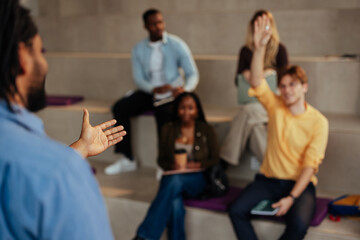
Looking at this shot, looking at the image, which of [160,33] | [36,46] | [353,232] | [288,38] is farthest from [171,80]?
[36,46]

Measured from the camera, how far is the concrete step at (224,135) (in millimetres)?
2984

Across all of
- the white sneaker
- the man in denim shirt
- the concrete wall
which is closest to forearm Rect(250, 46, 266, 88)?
the man in denim shirt

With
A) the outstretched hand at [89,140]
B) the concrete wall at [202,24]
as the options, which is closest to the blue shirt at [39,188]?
the outstretched hand at [89,140]

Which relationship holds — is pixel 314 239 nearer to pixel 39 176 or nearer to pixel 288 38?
pixel 288 38

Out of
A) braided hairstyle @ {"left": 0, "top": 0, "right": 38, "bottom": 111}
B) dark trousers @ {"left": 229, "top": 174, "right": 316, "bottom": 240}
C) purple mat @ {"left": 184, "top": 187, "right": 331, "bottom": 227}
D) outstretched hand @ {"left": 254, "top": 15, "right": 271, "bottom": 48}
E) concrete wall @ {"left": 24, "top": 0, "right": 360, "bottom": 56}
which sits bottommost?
purple mat @ {"left": 184, "top": 187, "right": 331, "bottom": 227}

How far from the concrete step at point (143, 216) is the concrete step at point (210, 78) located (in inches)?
28.1

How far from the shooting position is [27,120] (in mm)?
622

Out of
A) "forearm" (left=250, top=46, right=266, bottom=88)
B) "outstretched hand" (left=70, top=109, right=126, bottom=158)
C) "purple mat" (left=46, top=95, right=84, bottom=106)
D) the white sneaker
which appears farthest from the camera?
"purple mat" (left=46, top=95, right=84, bottom=106)

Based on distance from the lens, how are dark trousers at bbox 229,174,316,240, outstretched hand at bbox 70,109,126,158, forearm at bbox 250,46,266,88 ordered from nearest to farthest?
outstretched hand at bbox 70,109,126,158
forearm at bbox 250,46,266,88
dark trousers at bbox 229,174,316,240

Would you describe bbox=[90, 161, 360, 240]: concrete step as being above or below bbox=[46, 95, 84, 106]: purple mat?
below

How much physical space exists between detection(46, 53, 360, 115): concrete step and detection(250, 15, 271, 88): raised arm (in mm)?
1189

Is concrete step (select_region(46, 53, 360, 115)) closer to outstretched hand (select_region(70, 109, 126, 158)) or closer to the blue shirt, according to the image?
outstretched hand (select_region(70, 109, 126, 158))

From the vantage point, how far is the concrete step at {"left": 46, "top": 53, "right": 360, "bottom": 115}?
3.43m

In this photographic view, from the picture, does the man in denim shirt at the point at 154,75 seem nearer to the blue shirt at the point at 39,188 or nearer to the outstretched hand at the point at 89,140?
the outstretched hand at the point at 89,140
